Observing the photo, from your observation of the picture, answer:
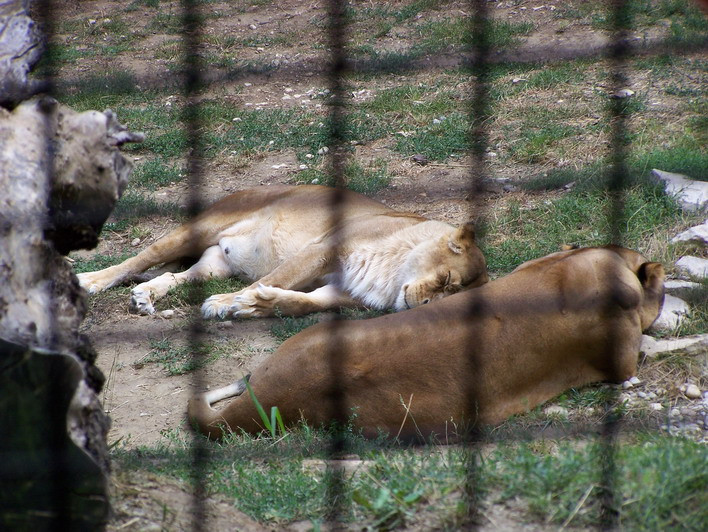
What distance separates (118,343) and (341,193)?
1.95 metres

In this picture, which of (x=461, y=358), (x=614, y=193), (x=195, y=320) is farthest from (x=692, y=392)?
(x=195, y=320)

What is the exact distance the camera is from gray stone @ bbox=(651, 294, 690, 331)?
420 centimetres

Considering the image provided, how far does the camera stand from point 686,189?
17.4 ft

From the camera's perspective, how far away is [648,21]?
8.10 metres

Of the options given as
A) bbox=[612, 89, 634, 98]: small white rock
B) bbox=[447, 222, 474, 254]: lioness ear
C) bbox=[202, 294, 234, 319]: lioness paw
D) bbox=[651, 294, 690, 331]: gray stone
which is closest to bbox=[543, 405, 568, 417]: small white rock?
bbox=[651, 294, 690, 331]: gray stone

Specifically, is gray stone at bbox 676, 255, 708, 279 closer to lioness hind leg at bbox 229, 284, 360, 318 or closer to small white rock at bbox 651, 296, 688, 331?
small white rock at bbox 651, 296, 688, 331

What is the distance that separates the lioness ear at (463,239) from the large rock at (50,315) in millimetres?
3053

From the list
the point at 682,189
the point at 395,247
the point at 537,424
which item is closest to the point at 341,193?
the point at 395,247

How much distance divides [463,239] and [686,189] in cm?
152

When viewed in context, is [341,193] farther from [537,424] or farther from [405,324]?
[537,424]

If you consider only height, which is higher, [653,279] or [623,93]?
[623,93]

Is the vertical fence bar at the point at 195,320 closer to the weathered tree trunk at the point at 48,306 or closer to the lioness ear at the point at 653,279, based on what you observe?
the weathered tree trunk at the point at 48,306

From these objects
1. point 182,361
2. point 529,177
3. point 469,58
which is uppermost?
point 469,58

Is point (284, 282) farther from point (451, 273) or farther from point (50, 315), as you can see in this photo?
point (50, 315)
